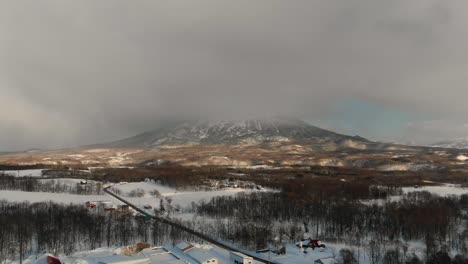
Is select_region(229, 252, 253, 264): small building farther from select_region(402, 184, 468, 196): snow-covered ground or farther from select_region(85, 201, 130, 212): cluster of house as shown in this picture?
select_region(402, 184, 468, 196): snow-covered ground

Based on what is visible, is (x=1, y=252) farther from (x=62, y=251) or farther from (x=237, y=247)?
→ (x=237, y=247)

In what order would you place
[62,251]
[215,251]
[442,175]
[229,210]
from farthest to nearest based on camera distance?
[442,175]
[229,210]
[62,251]
[215,251]

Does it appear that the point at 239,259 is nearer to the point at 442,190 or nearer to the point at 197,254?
the point at 197,254

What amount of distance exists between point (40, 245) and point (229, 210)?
3570 centimetres

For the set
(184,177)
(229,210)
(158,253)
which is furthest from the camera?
(184,177)

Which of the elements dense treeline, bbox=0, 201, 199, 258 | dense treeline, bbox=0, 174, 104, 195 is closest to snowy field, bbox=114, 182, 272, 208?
dense treeline, bbox=0, 174, 104, 195

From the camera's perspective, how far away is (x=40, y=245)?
52844mm

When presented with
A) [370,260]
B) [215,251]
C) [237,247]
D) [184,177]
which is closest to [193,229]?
[237,247]

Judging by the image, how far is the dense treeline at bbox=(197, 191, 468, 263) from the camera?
184 ft

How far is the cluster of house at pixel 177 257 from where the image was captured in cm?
4028

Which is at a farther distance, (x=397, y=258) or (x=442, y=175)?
(x=442, y=175)

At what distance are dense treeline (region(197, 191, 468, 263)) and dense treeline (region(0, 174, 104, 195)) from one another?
1529 inches

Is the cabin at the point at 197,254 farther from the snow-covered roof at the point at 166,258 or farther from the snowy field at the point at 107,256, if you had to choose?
the snow-covered roof at the point at 166,258

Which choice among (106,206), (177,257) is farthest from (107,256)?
(106,206)
